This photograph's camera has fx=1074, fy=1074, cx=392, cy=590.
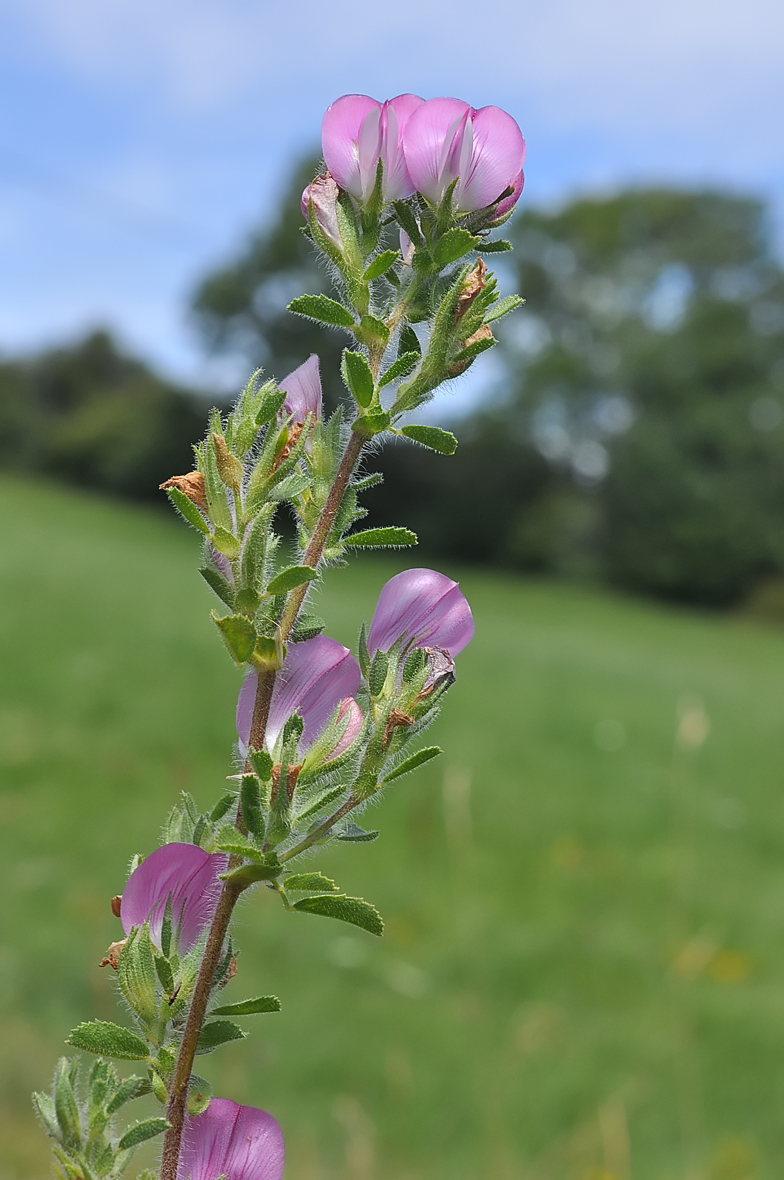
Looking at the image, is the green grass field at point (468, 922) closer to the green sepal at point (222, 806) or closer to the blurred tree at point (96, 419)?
the green sepal at point (222, 806)

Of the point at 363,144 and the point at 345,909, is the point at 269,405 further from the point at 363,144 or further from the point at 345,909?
the point at 345,909

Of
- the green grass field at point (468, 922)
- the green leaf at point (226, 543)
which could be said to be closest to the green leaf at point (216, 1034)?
A: the green leaf at point (226, 543)

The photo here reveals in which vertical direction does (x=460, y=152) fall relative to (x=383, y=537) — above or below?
above

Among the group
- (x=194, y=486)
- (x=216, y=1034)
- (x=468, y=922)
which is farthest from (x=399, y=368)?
(x=468, y=922)

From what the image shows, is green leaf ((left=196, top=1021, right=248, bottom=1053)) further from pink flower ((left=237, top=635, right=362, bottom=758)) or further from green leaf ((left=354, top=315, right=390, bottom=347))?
green leaf ((left=354, top=315, right=390, bottom=347))

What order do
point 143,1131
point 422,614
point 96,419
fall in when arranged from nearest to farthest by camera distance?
point 143,1131, point 422,614, point 96,419

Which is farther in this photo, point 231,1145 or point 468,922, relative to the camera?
point 468,922

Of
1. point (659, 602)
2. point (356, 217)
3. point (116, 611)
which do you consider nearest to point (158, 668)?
point (116, 611)
